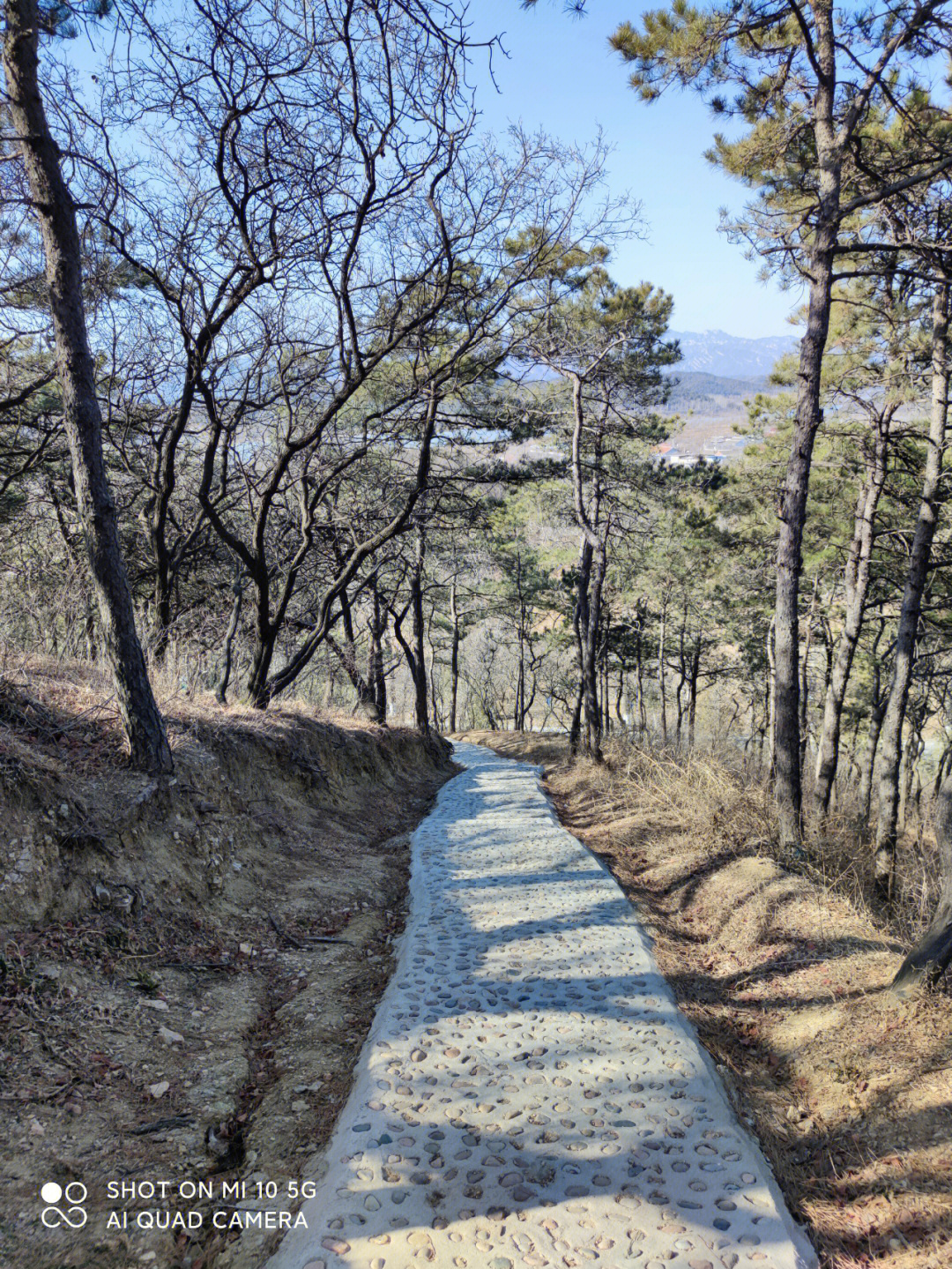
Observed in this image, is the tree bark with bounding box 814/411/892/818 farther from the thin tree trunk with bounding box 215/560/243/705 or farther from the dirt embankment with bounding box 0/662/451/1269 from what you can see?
the thin tree trunk with bounding box 215/560/243/705

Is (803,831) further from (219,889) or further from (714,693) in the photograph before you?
(714,693)

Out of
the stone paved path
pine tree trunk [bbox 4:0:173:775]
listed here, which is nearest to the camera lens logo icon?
the stone paved path

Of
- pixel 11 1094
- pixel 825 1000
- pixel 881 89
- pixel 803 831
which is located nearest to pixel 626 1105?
pixel 825 1000

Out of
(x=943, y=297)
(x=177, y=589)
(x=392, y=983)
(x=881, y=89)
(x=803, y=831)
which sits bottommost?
(x=392, y=983)

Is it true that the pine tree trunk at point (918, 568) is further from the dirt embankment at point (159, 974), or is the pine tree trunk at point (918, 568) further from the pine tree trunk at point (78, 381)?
the pine tree trunk at point (78, 381)

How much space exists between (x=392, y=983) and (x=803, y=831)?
4.62m

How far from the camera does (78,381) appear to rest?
5254mm

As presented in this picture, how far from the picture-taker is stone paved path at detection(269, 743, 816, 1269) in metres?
2.63

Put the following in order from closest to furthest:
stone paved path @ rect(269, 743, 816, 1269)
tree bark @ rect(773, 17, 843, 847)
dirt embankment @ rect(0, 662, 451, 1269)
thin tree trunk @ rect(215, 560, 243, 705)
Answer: stone paved path @ rect(269, 743, 816, 1269) → dirt embankment @ rect(0, 662, 451, 1269) → tree bark @ rect(773, 17, 843, 847) → thin tree trunk @ rect(215, 560, 243, 705)

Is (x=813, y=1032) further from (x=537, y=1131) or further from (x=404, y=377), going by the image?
(x=404, y=377)

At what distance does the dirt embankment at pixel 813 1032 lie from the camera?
2.96m

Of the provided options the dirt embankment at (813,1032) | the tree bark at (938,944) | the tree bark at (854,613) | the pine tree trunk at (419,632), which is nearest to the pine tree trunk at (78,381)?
the dirt embankment at (813,1032)

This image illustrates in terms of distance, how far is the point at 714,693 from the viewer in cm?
4497

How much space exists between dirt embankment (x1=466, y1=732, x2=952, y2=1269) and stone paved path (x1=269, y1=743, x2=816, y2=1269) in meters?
0.31
